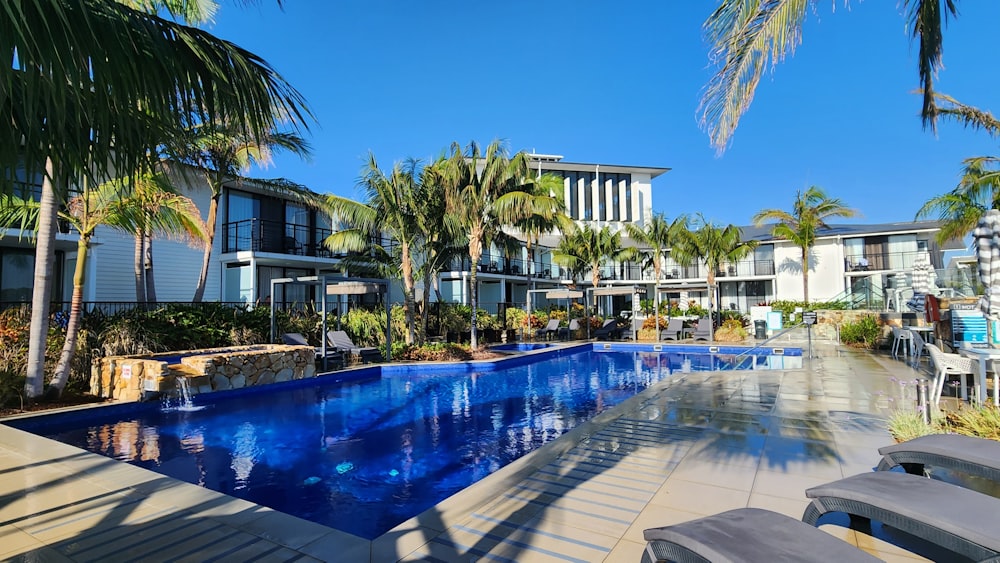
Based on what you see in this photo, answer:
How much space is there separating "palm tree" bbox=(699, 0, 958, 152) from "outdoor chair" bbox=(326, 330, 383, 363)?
1061cm

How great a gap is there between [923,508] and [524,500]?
2332 mm

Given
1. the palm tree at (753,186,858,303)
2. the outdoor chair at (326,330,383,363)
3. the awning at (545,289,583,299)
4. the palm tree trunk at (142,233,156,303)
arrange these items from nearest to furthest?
the outdoor chair at (326,330,383,363), the palm tree trunk at (142,233,156,303), the awning at (545,289,583,299), the palm tree at (753,186,858,303)

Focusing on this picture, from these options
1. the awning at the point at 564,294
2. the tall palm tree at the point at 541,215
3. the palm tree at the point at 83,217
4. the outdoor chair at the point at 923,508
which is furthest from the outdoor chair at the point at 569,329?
the outdoor chair at the point at 923,508

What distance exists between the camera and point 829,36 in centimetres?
609

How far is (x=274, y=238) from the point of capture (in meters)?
19.2

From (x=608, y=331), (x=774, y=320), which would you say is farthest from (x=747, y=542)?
(x=774, y=320)

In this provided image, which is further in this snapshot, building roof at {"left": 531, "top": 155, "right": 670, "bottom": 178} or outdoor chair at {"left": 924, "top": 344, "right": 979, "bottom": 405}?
building roof at {"left": 531, "top": 155, "right": 670, "bottom": 178}

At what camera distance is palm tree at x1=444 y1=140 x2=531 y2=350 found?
15.1 meters

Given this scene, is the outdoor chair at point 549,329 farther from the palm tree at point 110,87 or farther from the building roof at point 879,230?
the building roof at point 879,230

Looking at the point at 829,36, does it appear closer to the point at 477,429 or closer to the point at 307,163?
the point at 477,429

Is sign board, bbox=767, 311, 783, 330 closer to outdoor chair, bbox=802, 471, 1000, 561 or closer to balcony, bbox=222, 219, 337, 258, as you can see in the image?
balcony, bbox=222, 219, 337, 258

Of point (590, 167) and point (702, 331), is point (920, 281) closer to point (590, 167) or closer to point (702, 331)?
point (702, 331)

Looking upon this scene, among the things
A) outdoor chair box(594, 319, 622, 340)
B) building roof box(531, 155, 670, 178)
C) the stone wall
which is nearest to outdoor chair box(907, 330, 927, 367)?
outdoor chair box(594, 319, 622, 340)

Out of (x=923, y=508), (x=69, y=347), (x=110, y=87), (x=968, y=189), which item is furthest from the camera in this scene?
(x=968, y=189)
